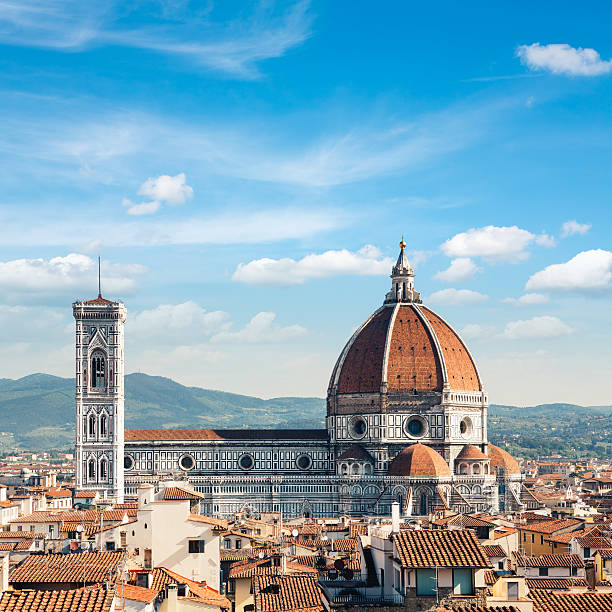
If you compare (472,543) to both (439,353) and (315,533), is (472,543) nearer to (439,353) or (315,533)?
(315,533)

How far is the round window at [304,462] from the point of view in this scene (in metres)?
138

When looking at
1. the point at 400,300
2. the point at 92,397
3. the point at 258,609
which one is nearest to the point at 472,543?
the point at 258,609

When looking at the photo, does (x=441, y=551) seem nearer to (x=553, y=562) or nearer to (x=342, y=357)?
(x=553, y=562)

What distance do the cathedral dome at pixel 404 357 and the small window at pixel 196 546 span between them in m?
104

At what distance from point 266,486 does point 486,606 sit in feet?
370

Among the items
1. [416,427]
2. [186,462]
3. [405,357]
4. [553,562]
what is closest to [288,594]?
[553,562]

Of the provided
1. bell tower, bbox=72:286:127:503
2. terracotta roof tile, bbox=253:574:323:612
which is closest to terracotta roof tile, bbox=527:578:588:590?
terracotta roof tile, bbox=253:574:323:612

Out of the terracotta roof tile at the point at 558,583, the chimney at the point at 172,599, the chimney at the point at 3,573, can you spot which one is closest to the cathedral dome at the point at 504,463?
the terracotta roof tile at the point at 558,583

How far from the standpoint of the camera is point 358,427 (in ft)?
461

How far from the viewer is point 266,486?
13438 centimetres

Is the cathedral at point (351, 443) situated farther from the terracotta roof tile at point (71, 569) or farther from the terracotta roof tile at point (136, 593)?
the terracotta roof tile at point (136, 593)

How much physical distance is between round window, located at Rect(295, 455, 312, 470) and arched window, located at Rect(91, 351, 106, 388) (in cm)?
2118

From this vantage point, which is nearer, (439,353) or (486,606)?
(486,606)

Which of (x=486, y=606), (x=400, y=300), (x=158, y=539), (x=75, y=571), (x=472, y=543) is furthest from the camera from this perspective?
(x=400, y=300)
